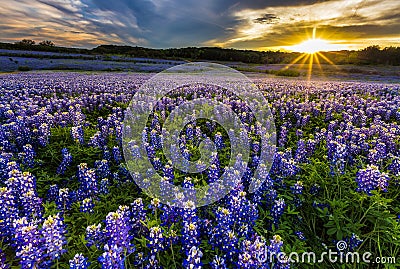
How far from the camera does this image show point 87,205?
3.41 meters

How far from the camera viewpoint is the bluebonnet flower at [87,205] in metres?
3.40

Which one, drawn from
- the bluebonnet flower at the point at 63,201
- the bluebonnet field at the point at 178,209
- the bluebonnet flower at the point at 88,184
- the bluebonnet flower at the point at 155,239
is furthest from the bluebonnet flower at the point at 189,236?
the bluebonnet flower at the point at 63,201

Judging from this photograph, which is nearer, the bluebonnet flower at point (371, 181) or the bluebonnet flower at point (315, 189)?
the bluebonnet flower at point (371, 181)

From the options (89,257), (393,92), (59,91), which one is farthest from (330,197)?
(393,92)

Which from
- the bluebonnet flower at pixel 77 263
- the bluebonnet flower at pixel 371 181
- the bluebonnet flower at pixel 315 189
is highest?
the bluebonnet flower at pixel 371 181

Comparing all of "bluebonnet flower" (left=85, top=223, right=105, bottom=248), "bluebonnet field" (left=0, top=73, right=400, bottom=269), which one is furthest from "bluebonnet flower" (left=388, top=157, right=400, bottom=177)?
"bluebonnet flower" (left=85, top=223, right=105, bottom=248)

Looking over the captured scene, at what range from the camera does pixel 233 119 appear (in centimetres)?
752

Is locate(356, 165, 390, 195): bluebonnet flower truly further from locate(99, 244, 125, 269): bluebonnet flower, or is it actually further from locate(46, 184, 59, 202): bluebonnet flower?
Answer: locate(46, 184, 59, 202): bluebonnet flower

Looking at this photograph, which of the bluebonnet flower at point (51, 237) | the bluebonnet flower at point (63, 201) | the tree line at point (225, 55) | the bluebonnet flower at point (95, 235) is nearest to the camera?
the bluebonnet flower at point (51, 237)

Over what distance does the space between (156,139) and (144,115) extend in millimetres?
2417

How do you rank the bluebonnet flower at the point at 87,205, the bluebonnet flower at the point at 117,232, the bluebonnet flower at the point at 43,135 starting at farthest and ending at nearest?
the bluebonnet flower at the point at 43,135 → the bluebonnet flower at the point at 87,205 → the bluebonnet flower at the point at 117,232

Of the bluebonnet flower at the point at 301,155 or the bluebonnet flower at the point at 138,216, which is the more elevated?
the bluebonnet flower at the point at 301,155

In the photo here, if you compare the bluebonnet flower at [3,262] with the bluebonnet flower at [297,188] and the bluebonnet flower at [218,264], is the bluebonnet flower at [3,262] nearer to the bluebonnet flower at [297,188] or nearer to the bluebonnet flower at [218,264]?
the bluebonnet flower at [218,264]

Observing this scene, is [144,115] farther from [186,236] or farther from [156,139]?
[186,236]
